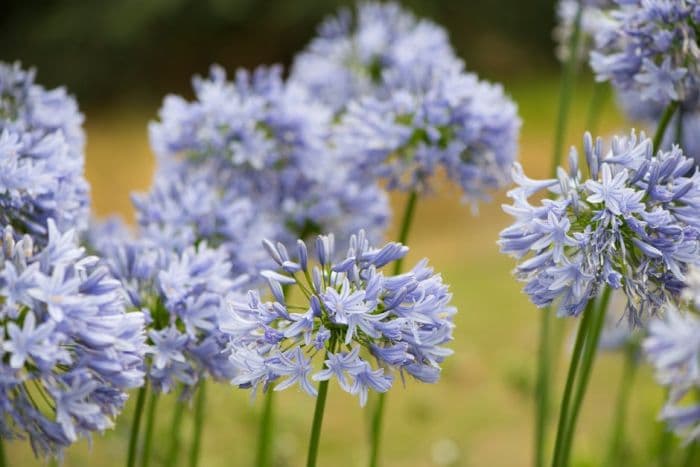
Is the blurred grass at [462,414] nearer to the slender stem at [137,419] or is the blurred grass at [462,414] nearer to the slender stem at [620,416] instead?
the slender stem at [620,416]

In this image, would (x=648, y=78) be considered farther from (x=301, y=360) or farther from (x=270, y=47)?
(x=270, y=47)

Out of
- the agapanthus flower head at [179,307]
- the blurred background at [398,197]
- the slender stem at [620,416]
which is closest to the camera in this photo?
the agapanthus flower head at [179,307]

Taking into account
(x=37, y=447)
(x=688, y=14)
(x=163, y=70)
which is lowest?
(x=37, y=447)

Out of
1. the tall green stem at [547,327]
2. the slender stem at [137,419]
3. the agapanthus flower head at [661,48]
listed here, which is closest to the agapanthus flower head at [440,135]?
the tall green stem at [547,327]

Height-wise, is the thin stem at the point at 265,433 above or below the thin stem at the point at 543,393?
below

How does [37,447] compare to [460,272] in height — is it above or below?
below

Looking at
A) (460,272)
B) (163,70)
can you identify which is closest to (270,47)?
(163,70)

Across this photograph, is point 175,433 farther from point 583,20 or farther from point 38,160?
point 583,20
